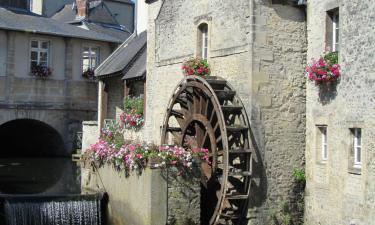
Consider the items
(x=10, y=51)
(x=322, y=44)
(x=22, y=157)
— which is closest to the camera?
(x=322, y=44)

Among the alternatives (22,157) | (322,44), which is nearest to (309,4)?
(322,44)

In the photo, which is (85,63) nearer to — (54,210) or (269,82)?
(54,210)

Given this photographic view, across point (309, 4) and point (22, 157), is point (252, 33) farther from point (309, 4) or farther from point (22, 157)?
point (22, 157)

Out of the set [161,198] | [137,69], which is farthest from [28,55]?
[161,198]

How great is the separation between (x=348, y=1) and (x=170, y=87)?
18.1ft

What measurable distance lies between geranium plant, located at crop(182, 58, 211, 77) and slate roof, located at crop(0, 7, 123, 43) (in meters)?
13.6

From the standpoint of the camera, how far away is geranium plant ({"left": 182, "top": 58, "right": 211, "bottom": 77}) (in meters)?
12.5

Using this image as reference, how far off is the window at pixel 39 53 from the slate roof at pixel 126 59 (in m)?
3.84

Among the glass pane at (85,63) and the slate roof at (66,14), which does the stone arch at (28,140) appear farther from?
the slate roof at (66,14)

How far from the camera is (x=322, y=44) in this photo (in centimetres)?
1074

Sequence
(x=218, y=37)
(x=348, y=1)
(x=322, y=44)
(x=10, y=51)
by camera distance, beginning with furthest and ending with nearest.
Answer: (x=10, y=51)
(x=218, y=37)
(x=322, y=44)
(x=348, y=1)

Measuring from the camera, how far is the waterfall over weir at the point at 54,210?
1174cm

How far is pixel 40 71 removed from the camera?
2516cm

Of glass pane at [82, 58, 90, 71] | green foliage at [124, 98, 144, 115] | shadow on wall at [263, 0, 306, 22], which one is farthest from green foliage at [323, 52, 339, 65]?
glass pane at [82, 58, 90, 71]
